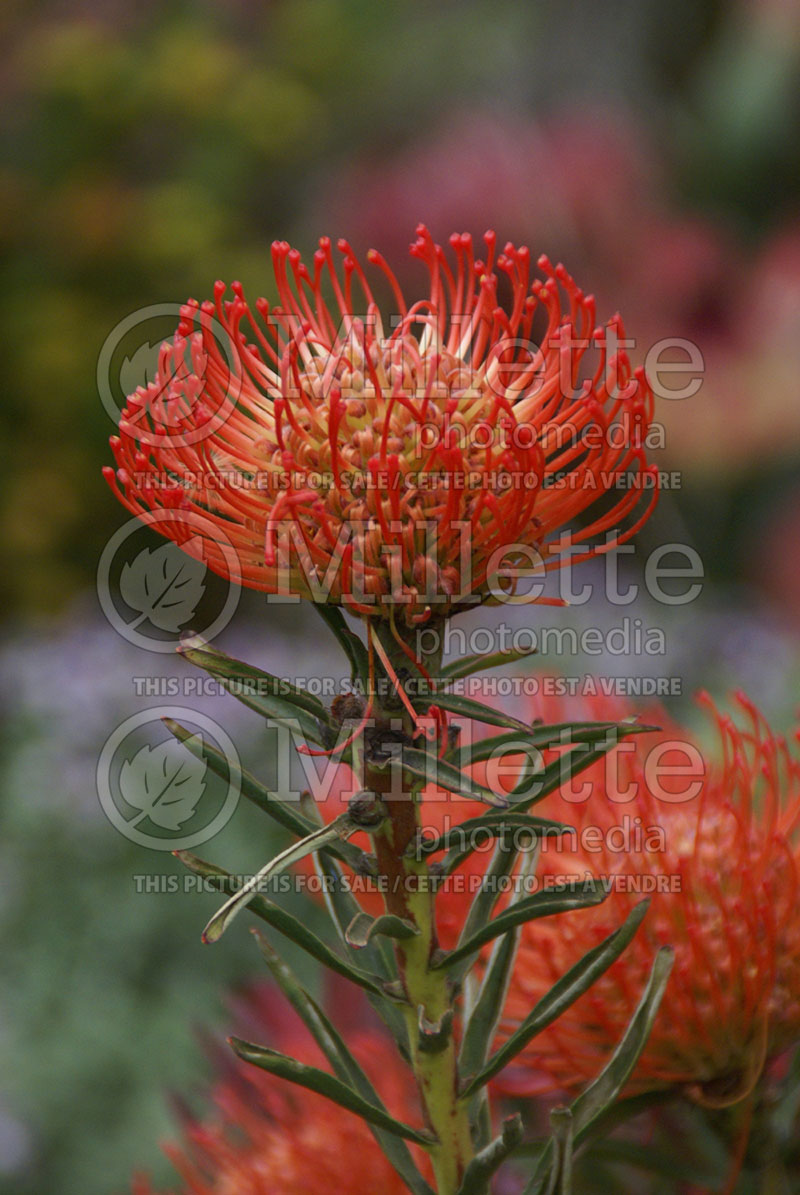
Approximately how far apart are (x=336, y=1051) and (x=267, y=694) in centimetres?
15

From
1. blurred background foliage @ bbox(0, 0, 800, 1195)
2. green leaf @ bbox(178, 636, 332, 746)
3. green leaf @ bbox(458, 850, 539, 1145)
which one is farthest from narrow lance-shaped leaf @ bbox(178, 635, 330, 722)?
blurred background foliage @ bbox(0, 0, 800, 1195)

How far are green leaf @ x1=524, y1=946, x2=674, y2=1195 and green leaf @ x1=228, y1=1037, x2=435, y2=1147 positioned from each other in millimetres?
63

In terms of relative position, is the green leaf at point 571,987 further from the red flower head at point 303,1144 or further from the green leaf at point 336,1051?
the red flower head at point 303,1144

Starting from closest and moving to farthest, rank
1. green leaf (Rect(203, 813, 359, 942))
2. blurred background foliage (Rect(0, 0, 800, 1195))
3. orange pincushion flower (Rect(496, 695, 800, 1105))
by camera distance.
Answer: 1. green leaf (Rect(203, 813, 359, 942))
2. orange pincushion flower (Rect(496, 695, 800, 1105))
3. blurred background foliage (Rect(0, 0, 800, 1195))

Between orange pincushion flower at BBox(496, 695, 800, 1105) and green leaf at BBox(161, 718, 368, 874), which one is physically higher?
green leaf at BBox(161, 718, 368, 874)

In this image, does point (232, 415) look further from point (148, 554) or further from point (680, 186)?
point (680, 186)

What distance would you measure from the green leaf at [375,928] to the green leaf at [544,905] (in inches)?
0.9

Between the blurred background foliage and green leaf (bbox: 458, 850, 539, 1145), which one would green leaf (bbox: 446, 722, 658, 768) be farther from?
the blurred background foliage

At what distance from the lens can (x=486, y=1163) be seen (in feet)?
1.43

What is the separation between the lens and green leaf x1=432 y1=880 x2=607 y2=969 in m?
0.42

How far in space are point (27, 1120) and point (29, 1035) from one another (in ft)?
0.38

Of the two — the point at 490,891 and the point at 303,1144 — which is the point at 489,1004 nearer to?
the point at 490,891

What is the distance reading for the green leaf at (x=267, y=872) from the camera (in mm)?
396

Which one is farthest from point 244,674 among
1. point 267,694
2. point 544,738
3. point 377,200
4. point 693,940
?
point 377,200
